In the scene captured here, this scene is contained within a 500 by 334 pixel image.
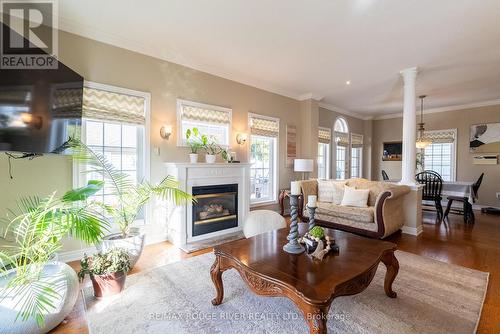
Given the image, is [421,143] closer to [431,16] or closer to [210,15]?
[431,16]

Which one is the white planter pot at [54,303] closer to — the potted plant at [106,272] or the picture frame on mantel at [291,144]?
the potted plant at [106,272]

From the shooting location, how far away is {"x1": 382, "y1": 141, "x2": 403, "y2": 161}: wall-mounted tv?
7.91 m

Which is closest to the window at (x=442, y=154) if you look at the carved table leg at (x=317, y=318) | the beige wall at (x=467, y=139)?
the beige wall at (x=467, y=139)

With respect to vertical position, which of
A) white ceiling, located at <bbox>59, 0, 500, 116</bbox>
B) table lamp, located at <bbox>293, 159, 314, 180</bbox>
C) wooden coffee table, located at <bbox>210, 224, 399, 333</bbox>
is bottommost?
wooden coffee table, located at <bbox>210, 224, 399, 333</bbox>

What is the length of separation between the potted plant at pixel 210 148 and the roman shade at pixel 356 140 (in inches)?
205

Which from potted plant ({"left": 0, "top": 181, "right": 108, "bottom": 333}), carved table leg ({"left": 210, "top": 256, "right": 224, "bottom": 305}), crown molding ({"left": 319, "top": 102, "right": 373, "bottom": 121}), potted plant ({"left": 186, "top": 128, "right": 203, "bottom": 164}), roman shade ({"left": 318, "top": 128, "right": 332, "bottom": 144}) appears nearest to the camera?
potted plant ({"left": 0, "top": 181, "right": 108, "bottom": 333})

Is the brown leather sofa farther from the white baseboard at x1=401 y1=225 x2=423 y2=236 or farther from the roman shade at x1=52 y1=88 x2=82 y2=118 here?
the roman shade at x1=52 y1=88 x2=82 y2=118

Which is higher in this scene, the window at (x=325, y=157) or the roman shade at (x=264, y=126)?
the roman shade at (x=264, y=126)

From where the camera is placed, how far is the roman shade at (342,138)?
23.8ft

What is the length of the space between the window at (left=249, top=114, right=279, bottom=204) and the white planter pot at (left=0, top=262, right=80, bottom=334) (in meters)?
3.49

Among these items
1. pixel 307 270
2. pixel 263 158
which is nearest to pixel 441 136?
pixel 263 158

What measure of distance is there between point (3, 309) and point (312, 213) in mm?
2325

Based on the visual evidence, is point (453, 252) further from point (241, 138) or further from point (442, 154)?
point (442, 154)

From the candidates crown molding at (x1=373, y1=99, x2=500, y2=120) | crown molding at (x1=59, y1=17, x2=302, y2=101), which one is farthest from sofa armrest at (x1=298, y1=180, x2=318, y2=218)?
crown molding at (x1=373, y1=99, x2=500, y2=120)
